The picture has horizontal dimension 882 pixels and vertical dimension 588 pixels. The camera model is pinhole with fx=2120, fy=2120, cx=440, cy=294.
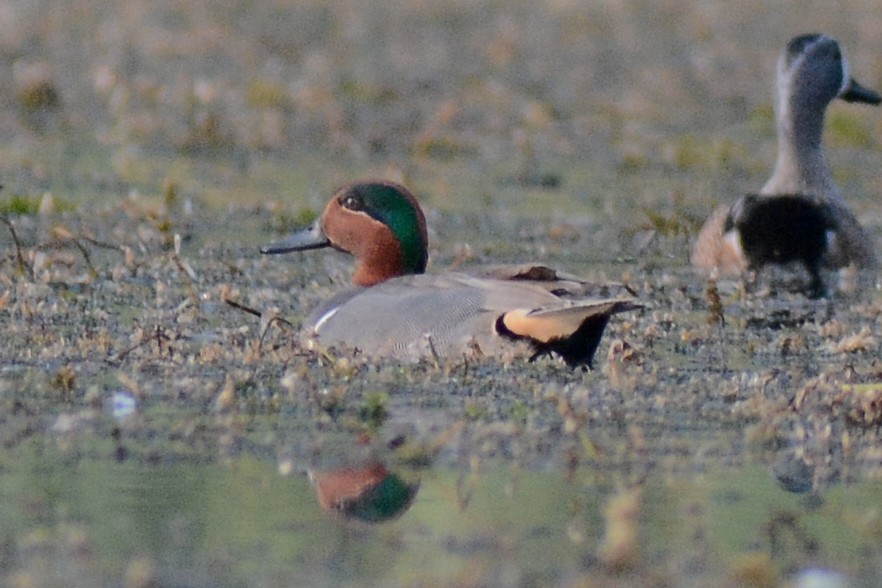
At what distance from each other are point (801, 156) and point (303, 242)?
380cm

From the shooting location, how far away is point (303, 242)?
27.8 feet

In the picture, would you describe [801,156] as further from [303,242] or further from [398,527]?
[398,527]

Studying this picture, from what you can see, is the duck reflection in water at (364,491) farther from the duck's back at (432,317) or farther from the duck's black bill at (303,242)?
the duck's black bill at (303,242)

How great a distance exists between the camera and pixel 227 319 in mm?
8242

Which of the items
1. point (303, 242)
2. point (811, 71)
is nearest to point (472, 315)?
point (303, 242)

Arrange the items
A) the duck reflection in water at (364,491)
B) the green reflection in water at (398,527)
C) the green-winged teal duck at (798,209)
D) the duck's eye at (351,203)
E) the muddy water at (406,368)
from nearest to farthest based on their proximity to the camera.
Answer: the green reflection in water at (398,527)
the muddy water at (406,368)
the duck reflection in water at (364,491)
the duck's eye at (351,203)
the green-winged teal duck at (798,209)

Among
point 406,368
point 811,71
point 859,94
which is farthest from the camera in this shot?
point 859,94

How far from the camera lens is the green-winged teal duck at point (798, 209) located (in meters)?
10.5

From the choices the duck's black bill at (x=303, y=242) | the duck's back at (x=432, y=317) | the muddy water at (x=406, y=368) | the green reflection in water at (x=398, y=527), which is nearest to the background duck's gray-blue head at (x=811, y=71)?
the muddy water at (x=406, y=368)

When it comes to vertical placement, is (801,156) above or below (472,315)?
below

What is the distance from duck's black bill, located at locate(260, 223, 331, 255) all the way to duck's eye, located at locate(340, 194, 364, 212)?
247mm

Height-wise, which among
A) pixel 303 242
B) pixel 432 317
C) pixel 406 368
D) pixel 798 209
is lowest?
pixel 798 209

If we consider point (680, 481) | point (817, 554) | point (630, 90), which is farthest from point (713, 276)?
point (630, 90)

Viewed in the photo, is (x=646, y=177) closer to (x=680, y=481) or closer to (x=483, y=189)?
(x=483, y=189)
